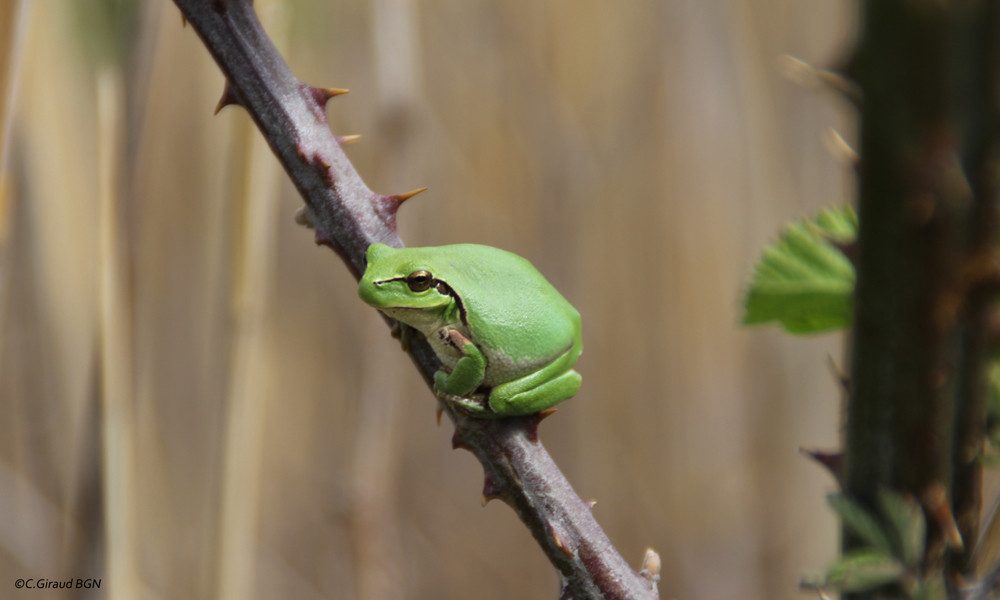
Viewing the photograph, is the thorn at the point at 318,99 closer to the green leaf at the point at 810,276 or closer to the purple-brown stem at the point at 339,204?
the purple-brown stem at the point at 339,204

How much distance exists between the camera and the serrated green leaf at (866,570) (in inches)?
10.2

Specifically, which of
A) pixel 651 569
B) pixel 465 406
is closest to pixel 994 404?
pixel 651 569

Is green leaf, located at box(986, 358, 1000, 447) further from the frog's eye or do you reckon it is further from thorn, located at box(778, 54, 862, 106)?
the frog's eye

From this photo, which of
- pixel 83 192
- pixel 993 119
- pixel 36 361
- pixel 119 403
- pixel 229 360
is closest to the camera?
pixel 993 119

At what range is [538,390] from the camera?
0.80 metres

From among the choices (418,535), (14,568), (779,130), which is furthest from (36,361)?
(779,130)

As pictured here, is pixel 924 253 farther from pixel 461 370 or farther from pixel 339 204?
pixel 461 370

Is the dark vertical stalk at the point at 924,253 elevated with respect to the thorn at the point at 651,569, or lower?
elevated

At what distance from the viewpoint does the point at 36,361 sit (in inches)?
64.1

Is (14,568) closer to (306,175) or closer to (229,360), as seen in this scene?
(229,360)

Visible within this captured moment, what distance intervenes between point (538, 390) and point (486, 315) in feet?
0.44

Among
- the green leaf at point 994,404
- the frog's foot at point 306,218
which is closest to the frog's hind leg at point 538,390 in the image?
the frog's foot at point 306,218

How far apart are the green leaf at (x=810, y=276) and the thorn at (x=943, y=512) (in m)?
0.22

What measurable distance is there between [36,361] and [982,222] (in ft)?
6.13
